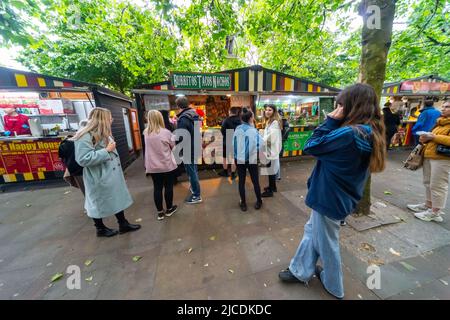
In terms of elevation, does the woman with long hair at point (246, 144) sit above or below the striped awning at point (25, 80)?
below

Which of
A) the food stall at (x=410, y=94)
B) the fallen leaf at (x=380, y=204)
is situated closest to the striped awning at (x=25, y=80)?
the fallen leaf at (x=380, y=204)

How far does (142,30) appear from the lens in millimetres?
4664

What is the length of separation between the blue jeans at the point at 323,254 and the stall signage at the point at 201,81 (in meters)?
4.43

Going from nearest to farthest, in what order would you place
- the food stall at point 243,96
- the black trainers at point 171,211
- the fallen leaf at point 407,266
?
the fallen leaf at point 407,266 → the black trainers at point 171,211 → the food stall at point 243,96

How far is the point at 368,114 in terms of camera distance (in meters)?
1.33

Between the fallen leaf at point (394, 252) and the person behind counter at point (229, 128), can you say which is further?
the person behind counter at point (229, 128)

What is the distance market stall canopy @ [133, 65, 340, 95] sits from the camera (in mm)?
4734

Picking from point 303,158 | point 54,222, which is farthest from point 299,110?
point 54,222

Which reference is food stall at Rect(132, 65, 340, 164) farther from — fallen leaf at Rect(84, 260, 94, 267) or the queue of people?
fallen leaf at Rect(84, 260, 94, 267)

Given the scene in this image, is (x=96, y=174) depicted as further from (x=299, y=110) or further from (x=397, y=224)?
(x=299, y=110)

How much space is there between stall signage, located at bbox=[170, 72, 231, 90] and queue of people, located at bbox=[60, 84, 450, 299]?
1218 mm

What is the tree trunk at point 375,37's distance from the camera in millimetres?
2484

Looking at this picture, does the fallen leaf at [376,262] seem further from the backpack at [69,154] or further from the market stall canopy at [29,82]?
the market stall canopy at [29,82]

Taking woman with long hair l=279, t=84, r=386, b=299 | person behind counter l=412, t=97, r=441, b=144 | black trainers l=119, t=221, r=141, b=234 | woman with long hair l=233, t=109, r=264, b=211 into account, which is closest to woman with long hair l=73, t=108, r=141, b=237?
black trainers l=119, t=221, r=141, b=234
